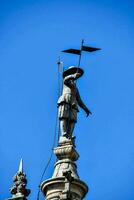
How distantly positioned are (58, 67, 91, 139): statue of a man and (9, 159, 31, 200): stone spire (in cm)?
207

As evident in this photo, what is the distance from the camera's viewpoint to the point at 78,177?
89.5ft

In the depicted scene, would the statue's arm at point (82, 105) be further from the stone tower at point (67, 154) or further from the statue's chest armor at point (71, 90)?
the statue's chest armor at point (71, 90)

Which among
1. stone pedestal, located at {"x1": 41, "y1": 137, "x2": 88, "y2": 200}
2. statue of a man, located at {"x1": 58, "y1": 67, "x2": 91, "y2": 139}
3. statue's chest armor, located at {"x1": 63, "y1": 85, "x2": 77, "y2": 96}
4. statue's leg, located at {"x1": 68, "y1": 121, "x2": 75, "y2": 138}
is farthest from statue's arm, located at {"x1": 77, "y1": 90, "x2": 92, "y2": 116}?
stone pedestal, located at {"x1": 41, "y1": 137, "x2": 88, "y2": 200}

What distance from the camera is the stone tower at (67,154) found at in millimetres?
26419

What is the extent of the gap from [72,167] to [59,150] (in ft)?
2.67

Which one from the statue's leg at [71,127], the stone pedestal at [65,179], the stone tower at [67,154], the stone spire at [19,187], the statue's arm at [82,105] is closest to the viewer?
the stone pedestal at [65,179]

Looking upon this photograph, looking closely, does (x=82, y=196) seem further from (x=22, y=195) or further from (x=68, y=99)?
(x=68, y=99)

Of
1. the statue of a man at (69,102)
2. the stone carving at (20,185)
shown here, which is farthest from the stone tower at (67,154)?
the stone carving at (20,185)

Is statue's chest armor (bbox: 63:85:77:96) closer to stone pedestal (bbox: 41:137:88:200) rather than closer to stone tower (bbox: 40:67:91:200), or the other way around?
stone tower (bbox: 40:67:91:200)

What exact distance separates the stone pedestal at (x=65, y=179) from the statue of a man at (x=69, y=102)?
55 centimetres

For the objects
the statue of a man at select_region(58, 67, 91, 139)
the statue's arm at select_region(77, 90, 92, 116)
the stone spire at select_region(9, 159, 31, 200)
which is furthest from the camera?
the statue's arm at select_region(77, 90, 92, 116)

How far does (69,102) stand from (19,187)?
12.0 feet

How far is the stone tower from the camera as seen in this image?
2642 centimetres

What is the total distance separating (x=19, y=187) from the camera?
27.3m
